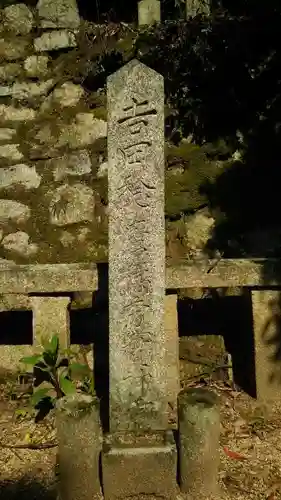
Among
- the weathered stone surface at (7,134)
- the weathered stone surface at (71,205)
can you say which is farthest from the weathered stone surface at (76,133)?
the weathered stone surface at (71,205)

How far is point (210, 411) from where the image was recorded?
2.46 metres

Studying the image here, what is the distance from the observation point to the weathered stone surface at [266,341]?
10.8ft

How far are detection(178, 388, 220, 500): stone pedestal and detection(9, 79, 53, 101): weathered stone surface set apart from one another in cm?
365

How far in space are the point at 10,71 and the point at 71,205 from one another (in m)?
1.72

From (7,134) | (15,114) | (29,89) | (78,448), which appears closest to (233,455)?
(78,448)

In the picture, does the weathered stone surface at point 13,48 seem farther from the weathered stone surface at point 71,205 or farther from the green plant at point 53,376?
the green plant at point 53,376

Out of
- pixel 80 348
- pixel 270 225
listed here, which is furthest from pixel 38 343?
pixel 270 225

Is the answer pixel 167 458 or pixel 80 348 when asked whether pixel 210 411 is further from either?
pixel 80 348

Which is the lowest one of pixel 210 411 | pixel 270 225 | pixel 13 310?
pixel 210 411

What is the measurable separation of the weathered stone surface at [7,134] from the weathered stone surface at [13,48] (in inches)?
34.0

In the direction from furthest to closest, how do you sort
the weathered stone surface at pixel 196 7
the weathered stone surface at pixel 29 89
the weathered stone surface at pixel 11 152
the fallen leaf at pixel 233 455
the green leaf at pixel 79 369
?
1. the weathered stone surface at pixel 29 89
2. the weathered stone surface at pixel 196 7
3. the weathered stone surface at pixel 11 152
4. the green leaf at pixel 79 369
5. the fallen leaf at pixel 233 455

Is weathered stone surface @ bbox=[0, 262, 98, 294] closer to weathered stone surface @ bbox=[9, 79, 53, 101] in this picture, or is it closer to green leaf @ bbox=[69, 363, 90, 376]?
green leaf @ bbox=[69, 363, 90, 376]

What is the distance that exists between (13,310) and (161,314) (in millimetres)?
1667

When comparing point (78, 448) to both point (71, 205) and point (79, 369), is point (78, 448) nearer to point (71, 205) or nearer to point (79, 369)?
point (79, 369)
